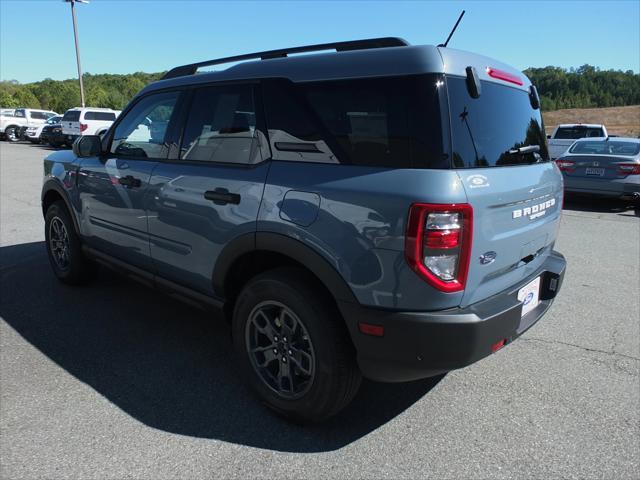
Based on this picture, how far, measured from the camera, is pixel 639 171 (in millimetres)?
8992

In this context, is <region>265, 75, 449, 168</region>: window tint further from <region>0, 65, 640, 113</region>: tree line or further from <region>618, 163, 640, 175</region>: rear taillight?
<region>0, 65, 640, 113</region>: tree line

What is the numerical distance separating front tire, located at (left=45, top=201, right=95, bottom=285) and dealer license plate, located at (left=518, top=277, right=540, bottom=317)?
12.4 feet

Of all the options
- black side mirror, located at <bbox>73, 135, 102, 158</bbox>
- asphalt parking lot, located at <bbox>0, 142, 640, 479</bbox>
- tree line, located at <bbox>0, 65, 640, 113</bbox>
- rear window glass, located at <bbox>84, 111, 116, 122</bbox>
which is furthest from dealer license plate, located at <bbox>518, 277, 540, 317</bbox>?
tree line, located at <bbox>0, 65, 640, 113</bbox>

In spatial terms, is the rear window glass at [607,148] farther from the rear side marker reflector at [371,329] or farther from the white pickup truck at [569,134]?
the rear side marker reflector at [371,329]

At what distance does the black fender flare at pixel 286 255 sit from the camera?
230 cm

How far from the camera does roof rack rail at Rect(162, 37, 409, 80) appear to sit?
8.30 ft

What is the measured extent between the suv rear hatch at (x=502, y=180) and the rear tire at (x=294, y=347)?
67 centimetres

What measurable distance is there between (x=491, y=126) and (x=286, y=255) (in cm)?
122

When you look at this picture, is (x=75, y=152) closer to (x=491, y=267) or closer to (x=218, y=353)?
(x=218, y=353)

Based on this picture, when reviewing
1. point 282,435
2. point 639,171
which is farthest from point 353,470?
point 639,171

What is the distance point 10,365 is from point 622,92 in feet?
370

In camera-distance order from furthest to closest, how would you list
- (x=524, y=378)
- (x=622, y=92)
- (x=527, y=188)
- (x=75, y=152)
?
(x=622, y=92)
(x=75, y=152)
(x=524, y=378)
(x=527, y=188)

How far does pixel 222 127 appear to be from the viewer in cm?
300

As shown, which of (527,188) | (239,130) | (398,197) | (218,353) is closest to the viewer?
(398,197)
